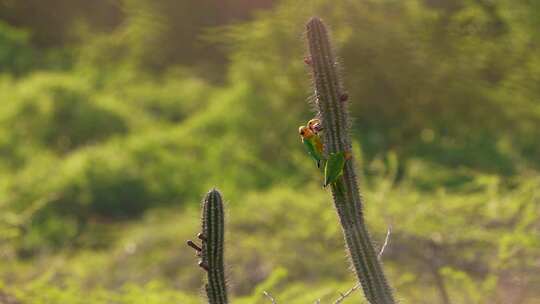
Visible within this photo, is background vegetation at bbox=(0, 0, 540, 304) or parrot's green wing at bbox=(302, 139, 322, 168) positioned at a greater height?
background vegetation at bbox=(0, 0, 540, 304)

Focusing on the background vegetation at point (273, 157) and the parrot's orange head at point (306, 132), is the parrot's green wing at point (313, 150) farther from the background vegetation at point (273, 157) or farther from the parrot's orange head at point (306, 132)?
the background vegetation at point (273, 157)

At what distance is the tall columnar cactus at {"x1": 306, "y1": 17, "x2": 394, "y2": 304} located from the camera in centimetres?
137

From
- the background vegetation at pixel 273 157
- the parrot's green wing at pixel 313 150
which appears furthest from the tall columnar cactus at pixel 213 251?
the background vegetation at pixel 273 157

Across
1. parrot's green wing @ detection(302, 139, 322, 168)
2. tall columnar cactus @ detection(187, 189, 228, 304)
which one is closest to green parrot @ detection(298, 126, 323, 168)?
parrot's green wing @ detection(302, 139, 322, 168)

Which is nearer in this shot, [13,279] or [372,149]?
[13,279]

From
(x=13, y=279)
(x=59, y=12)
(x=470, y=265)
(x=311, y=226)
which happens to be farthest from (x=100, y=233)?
(x=59, y=12)

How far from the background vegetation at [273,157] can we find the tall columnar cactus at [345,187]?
4.37ft

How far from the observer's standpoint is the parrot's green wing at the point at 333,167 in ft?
4.34

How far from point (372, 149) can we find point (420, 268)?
3.94 m

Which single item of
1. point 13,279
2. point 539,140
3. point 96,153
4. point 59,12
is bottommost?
point 13,279

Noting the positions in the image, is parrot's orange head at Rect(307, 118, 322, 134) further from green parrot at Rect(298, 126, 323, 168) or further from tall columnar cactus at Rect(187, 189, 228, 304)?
tall columnar cactus at Rect(187, 189, 228, 304)

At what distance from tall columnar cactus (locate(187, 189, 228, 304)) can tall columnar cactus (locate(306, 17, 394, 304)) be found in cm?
20

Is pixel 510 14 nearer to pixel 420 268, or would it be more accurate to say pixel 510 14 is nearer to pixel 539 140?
pixel 420 268

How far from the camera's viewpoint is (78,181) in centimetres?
799
